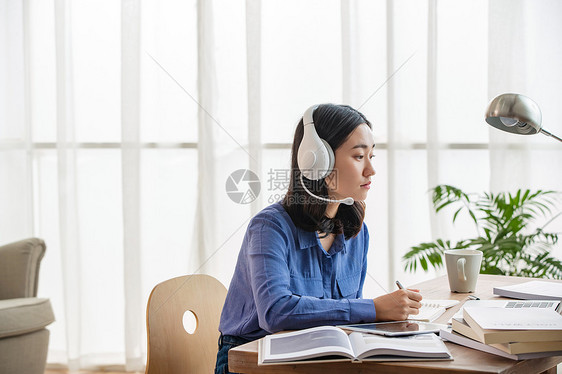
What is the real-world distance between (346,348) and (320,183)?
604 mm

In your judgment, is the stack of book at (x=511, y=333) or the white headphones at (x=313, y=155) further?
the white headphones at (x=313, y=155)

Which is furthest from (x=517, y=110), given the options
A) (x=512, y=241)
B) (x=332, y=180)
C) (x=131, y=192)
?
(x=131, y=192)

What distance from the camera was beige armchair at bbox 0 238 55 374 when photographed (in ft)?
7.84

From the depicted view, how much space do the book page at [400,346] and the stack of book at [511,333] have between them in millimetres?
52

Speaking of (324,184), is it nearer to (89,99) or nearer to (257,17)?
(257,17)

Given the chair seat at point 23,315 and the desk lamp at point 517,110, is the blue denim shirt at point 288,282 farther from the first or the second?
the chair seat at point 23,315

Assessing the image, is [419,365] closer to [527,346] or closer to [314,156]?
[527,346]

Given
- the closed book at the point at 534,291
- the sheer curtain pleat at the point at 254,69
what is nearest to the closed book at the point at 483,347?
the closed book at the point at 534,291

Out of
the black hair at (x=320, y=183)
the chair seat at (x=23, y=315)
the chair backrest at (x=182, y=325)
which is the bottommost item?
the chair seat at (x=23, y=315)

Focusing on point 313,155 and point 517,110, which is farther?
point 313,155

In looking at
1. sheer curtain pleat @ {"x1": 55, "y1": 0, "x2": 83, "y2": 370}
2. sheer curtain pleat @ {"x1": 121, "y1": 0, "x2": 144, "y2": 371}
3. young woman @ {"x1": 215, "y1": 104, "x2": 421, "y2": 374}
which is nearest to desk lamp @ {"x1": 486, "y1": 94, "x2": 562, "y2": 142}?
young woman @ {"x1": 215, "y1": 104, "x2": 421, "y2": 374}

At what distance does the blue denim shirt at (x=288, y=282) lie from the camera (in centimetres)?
120

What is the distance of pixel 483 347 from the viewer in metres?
0.97

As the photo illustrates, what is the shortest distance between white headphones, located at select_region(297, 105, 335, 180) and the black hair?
0.03m
